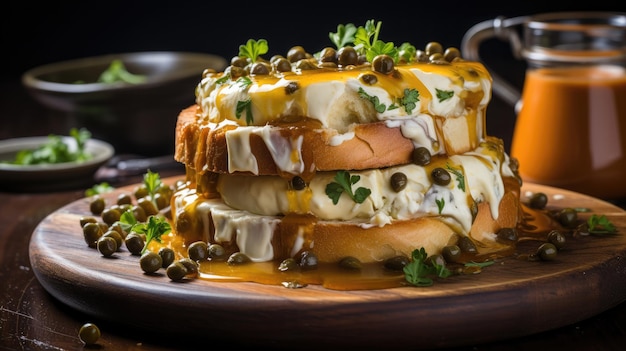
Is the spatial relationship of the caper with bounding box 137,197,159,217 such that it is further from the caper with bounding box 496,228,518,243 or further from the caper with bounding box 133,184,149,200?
the caper with bounding box 496,228,518,243

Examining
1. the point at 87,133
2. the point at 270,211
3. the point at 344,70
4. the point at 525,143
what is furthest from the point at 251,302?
the point at 87,133

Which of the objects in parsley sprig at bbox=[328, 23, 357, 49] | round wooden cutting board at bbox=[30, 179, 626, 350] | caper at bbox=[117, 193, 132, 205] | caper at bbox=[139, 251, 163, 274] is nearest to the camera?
round wooden cutting board at bbox=[30, 179, 626, 350]

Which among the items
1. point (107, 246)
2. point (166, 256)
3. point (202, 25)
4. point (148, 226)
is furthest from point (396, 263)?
point (202, 25)

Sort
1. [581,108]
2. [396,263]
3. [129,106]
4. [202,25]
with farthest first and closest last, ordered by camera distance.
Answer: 1. [202,25]
2. [129,106]
3. [581,108]
4. [396,263]

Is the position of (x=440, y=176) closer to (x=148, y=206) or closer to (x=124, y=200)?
(x=148, y=206)

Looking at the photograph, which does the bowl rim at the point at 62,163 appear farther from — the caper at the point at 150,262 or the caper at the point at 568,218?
the caper at the point at 568,218

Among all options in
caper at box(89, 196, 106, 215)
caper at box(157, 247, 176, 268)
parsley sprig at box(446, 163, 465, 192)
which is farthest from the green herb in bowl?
parsley sprig at box(446, 163, 465, 192)
